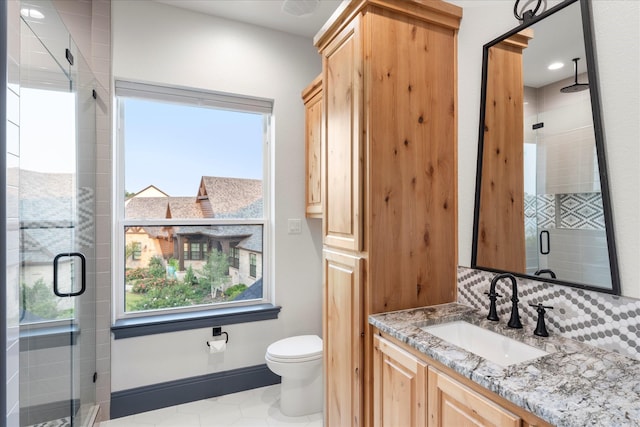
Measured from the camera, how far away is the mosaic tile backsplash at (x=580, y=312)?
1.07 m

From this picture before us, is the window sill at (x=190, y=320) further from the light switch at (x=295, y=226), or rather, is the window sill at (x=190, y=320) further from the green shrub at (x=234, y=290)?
the light switch at (x=295, y=226)

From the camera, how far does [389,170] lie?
62.7 inches

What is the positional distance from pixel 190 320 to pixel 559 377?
222 centimetres

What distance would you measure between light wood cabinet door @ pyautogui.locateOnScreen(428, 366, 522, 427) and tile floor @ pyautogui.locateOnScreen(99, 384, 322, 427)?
131 centimetres

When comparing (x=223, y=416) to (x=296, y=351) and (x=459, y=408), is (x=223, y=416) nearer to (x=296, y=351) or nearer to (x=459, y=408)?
(x=296, y=351)

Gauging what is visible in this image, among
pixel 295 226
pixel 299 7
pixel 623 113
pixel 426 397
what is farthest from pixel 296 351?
pixel 299 7

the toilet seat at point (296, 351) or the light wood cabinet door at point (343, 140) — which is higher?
the light wood cabinet door at point (343, 140)

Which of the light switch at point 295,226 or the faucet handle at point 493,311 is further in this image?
the light switch at point 295,226

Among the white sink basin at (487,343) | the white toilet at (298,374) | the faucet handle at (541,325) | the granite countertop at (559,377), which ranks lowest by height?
the white toilet at (298,374)

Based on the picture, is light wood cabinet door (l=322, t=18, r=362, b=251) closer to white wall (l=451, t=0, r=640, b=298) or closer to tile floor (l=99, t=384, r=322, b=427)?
white wall (l=451, t=0, r=640, b=298)

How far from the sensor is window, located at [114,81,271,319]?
8.07 feet

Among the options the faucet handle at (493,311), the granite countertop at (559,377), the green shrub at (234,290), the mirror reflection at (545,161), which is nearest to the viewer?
the granite countertop at (559,377)

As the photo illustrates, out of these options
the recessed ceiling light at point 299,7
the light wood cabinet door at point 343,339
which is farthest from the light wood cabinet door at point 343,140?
the recessed ceiling light at point 299,7

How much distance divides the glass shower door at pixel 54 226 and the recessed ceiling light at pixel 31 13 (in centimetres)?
3
